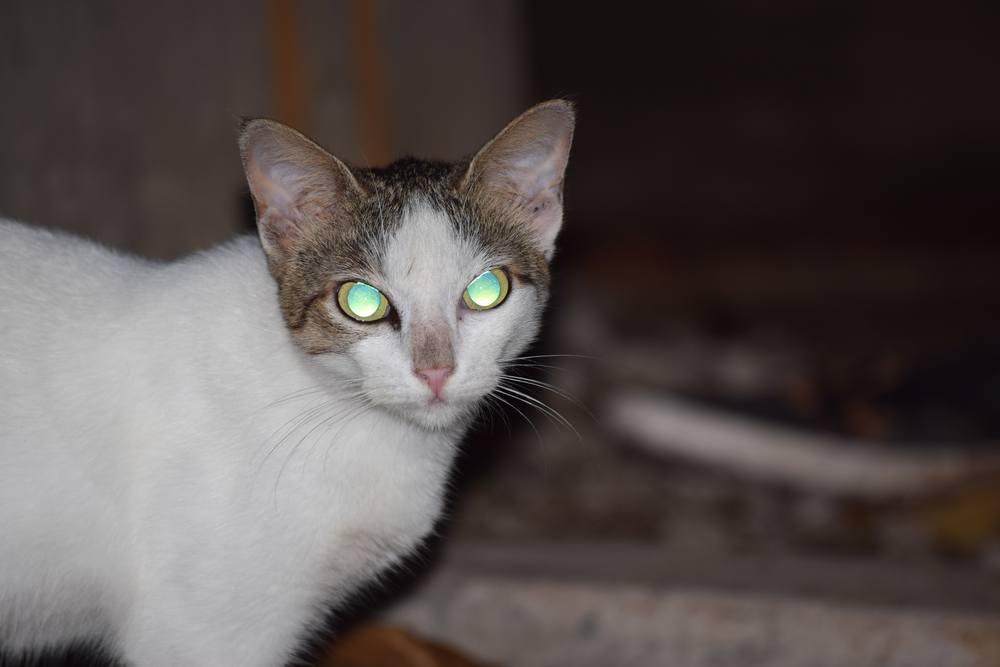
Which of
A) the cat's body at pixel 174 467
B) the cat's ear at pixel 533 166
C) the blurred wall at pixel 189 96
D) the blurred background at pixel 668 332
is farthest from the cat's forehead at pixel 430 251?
the blurred background at pixel 668 332

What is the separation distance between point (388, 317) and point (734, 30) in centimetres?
838

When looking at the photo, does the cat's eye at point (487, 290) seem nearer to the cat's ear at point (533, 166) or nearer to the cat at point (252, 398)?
the cat at point (252, 398)

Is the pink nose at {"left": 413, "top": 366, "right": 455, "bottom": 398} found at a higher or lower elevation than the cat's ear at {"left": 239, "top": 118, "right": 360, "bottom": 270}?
lower

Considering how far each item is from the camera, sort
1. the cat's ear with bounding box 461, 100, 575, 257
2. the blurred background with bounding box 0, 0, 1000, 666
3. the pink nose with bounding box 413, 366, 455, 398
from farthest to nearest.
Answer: the blurred background with bounding box 0, 0, 1000, 666 → the cat's ear with bounding box 461, 100, 575, 257 → the pink nose with bounding box 413, 366, 455, 398

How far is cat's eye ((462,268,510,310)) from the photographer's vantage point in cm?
227

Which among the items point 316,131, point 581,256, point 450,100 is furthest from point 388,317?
point 581,256

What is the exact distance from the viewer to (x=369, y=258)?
2217 mm

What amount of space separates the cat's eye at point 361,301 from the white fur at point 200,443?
33 mm

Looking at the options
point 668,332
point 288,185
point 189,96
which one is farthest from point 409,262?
point 668,332

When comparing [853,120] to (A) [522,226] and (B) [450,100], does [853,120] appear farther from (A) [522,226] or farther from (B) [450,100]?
(A) [522,226]

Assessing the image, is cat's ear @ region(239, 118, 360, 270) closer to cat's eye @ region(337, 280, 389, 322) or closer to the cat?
the cat

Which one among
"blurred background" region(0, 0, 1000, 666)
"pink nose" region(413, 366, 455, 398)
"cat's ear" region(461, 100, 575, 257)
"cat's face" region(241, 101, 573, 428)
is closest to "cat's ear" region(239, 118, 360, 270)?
"cat's face" region(241, 101, 573, 428)

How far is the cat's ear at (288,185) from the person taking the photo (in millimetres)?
2148

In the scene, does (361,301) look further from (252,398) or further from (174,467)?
(174,467)
